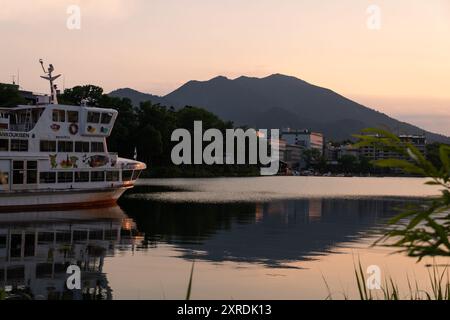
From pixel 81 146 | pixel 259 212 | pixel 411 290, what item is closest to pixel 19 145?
pixel 81 146

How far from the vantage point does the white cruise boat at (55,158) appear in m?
41.9

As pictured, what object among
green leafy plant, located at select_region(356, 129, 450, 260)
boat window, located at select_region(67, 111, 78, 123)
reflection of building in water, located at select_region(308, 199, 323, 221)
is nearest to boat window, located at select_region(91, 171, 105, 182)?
boat window, located at select_region(67, 111, 78, 123)

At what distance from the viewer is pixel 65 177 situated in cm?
4441

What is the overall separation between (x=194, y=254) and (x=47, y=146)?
845 inches

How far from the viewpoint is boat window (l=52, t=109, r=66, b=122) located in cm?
4401

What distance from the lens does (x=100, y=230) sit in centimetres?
3416

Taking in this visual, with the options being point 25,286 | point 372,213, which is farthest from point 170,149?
point 25,286

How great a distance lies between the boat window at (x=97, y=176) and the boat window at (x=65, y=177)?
198cm

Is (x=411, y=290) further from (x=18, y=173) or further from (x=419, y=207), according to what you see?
(x=18, y=173)

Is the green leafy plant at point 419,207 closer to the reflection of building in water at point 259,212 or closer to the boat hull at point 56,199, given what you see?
the boat hull at point 56,199

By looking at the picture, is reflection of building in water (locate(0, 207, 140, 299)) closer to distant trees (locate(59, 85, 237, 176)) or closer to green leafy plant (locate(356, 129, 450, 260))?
green leafy plant (locate(356, 129, 450, 260))

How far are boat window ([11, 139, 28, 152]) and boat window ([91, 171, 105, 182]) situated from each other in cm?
568

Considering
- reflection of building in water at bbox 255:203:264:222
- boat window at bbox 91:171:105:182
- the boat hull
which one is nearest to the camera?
the boat hull

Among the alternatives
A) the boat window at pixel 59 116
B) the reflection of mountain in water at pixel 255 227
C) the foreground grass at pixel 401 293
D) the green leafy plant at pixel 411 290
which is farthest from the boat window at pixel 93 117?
the green leafy plant at pixel 411 290
